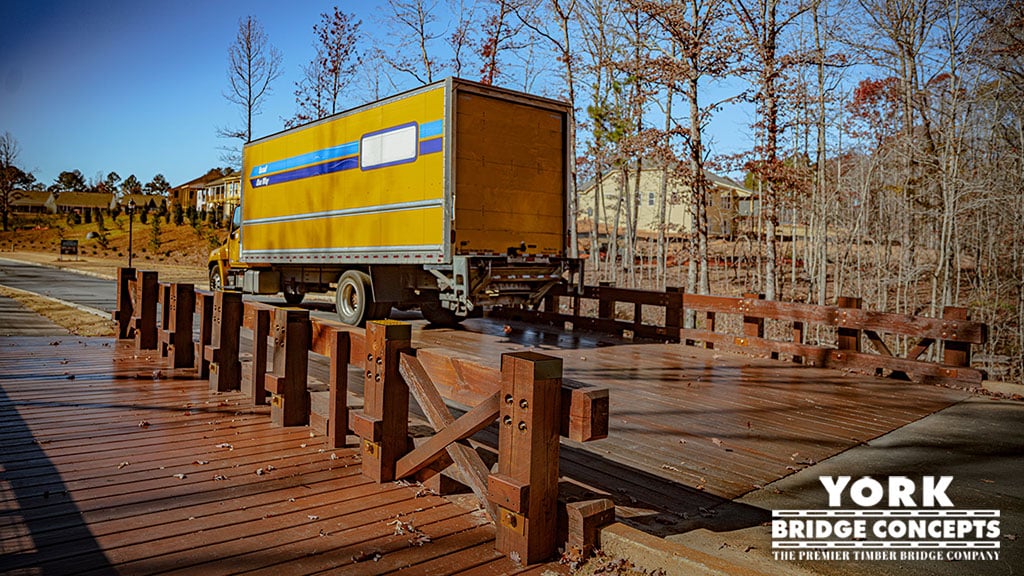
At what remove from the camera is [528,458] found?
2895 millimetres

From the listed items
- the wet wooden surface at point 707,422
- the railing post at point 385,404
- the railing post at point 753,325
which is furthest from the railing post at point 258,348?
the railing post at point 753,325

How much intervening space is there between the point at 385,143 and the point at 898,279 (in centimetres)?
1186

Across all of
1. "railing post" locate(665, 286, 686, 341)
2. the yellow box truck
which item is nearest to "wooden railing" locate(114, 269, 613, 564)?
the yellow box truck

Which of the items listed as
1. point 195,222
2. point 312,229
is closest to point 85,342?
point 312,229

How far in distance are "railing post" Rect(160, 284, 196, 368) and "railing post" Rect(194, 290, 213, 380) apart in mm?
141

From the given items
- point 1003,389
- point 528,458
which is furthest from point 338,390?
point 1003,389

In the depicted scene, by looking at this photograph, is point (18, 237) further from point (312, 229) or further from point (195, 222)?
point (312, 229)

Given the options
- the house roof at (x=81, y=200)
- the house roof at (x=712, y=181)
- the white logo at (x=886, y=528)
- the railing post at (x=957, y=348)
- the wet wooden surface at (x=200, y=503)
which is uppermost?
the house roof at (x=81, y=200)

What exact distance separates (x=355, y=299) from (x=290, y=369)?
287 inches

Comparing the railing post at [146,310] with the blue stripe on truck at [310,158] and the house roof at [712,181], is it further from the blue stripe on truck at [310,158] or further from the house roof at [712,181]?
the house roof at [712,181]

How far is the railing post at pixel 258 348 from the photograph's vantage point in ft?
17.1

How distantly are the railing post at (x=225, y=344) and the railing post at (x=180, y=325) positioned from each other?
38.4 inches

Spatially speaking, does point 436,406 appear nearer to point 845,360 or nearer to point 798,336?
point 845,360

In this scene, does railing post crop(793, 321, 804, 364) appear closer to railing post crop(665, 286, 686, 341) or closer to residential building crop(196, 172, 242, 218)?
railing post crop(665, 286, 686, 341)
